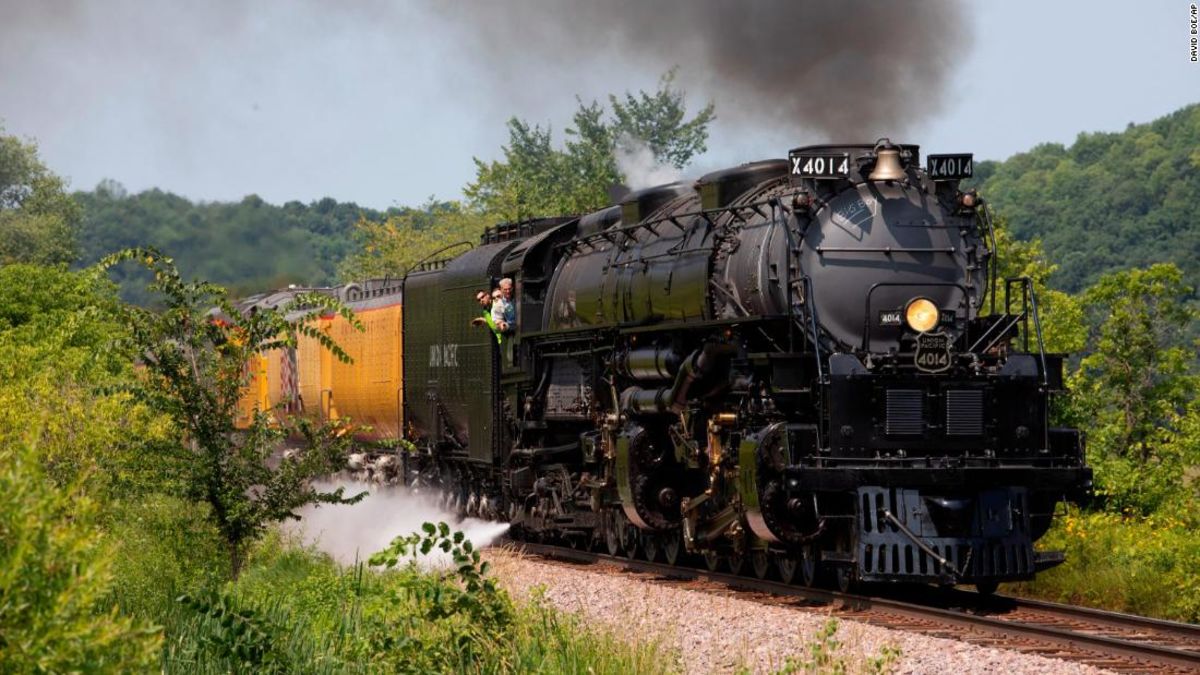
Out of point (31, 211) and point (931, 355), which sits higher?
point (31, 211)

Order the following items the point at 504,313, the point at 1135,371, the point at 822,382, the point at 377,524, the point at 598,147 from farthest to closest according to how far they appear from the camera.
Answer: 1. the point at 598,147
2. the point at 377,524
3. the point at 1135,371
4. the point at 504,313
5. the point at 822,382

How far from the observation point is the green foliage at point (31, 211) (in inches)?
2950

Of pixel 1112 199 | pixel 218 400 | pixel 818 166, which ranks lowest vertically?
pixel 218 400

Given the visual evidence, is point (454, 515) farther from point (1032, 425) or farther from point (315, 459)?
point (1032, 425)

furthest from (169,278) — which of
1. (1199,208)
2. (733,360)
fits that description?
(1199,208)

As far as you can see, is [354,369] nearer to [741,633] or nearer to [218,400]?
[218,400]

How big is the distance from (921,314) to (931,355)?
505 millimetres

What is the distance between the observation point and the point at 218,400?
15.1 metres

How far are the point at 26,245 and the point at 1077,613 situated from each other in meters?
70.3

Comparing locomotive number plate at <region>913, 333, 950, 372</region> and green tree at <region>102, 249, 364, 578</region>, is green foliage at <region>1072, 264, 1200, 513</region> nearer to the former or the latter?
locomotive number plate at <region>913, 333, 950, 372</region>

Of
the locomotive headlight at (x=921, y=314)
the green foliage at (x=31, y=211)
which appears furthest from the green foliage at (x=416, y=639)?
the green foliage at (x=31, y=211)

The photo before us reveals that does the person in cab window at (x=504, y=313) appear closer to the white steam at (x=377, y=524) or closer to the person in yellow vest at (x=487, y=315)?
the person in yellow vest at (x=487, y=315)

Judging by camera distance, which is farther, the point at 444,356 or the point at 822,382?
the point at 444,356

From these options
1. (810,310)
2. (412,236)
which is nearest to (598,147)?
(412,236)
